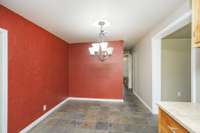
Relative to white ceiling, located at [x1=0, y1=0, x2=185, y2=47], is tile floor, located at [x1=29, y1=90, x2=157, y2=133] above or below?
below

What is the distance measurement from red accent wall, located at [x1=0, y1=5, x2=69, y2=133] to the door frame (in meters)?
0.09

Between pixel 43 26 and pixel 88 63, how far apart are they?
2.39 meters

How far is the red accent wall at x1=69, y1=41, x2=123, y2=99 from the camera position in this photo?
4922 mm

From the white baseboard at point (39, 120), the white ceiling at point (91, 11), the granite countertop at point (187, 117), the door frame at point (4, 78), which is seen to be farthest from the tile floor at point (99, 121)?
the white ceiling at point (91, 11)

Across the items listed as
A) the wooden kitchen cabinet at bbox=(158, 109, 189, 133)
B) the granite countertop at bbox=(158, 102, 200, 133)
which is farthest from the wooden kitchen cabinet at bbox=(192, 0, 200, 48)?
the wooden kitchen cabinet at bbox=(158, 109, 189, 133)

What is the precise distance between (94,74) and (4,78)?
130 inches

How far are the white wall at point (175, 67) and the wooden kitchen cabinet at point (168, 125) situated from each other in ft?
9.99

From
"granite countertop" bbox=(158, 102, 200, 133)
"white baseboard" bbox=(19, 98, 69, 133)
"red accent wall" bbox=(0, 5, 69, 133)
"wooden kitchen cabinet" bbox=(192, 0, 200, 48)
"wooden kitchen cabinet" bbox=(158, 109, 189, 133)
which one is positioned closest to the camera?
"granite countertop" bbox=(158, 102, 200, 133)

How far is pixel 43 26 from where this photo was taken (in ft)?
10.3

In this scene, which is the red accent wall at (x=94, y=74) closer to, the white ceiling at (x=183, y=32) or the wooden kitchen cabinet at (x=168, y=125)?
the white ceiling at (x=183, y=32)

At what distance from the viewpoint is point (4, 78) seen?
2.10 meters

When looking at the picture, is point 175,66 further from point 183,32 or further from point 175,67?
point 183,32

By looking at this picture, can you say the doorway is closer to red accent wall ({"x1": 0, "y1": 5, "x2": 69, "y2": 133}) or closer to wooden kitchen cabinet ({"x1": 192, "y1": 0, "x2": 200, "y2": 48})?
wooden kitchen cabinet ({"x1": 192, "y1": 0, "x2": 200, "y2": 48})

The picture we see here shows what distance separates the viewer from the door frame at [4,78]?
2.08 meters
